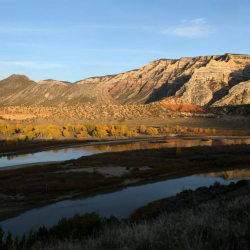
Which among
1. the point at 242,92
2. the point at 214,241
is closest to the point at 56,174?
the point at 214,241

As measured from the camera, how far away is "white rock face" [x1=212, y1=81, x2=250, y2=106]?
148 meters

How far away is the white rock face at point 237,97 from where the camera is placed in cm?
14788

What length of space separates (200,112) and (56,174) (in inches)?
4033

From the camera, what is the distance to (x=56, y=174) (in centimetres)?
3250

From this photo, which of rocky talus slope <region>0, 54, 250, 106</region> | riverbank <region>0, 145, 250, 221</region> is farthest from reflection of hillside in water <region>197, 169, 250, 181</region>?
rocky talus slope <region>0, 54, 250, 106</region>

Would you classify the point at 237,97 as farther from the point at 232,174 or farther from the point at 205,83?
the point at 232,174

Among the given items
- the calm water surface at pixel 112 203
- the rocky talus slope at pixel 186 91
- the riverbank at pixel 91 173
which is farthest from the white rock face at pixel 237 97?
the calm water surface at pixel 112 203

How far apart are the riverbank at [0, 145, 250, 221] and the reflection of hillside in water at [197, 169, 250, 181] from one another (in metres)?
3.07

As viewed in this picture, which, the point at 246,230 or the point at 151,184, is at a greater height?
the point at 246,230

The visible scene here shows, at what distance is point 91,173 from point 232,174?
17.4 meters

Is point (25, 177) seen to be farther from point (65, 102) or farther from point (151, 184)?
point (65, 102)

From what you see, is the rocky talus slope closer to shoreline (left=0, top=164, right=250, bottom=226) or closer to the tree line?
the tree line

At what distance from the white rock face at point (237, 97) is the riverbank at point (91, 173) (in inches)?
4231

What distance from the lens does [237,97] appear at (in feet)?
495
